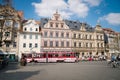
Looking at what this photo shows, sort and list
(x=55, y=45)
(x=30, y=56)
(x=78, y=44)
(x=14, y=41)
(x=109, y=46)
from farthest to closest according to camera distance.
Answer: (x=109, y=46)
(x=78, y=44)
(x=55, y=45)
(x=14, y=41)
(x=30, y=56)

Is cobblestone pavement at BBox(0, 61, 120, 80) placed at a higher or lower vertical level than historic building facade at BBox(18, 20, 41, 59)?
lower

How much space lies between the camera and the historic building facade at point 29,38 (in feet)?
178

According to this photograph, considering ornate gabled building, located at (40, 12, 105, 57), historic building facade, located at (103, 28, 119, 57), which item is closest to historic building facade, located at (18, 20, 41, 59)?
ornate gabled building, located at (40, 12, 105, 57)

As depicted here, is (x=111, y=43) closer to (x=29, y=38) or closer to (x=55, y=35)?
(x=55, y=35)

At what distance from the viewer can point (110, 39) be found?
7738cm

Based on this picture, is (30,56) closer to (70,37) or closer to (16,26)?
(16,26)

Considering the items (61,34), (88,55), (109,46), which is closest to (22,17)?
(61,34)

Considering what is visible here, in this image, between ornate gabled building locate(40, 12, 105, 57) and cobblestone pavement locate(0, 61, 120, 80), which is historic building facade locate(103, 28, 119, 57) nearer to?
ornate gabled building locate(40, 12, 105, 57)

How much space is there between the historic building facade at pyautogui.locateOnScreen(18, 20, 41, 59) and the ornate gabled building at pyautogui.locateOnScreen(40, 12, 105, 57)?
6.49ft

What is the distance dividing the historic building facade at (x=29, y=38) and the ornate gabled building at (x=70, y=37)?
1979mm

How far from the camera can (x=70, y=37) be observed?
61.7 metres

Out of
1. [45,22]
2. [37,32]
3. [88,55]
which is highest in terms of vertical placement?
[45,22]

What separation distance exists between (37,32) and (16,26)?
7026mm

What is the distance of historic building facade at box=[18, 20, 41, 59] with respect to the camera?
54.4m
